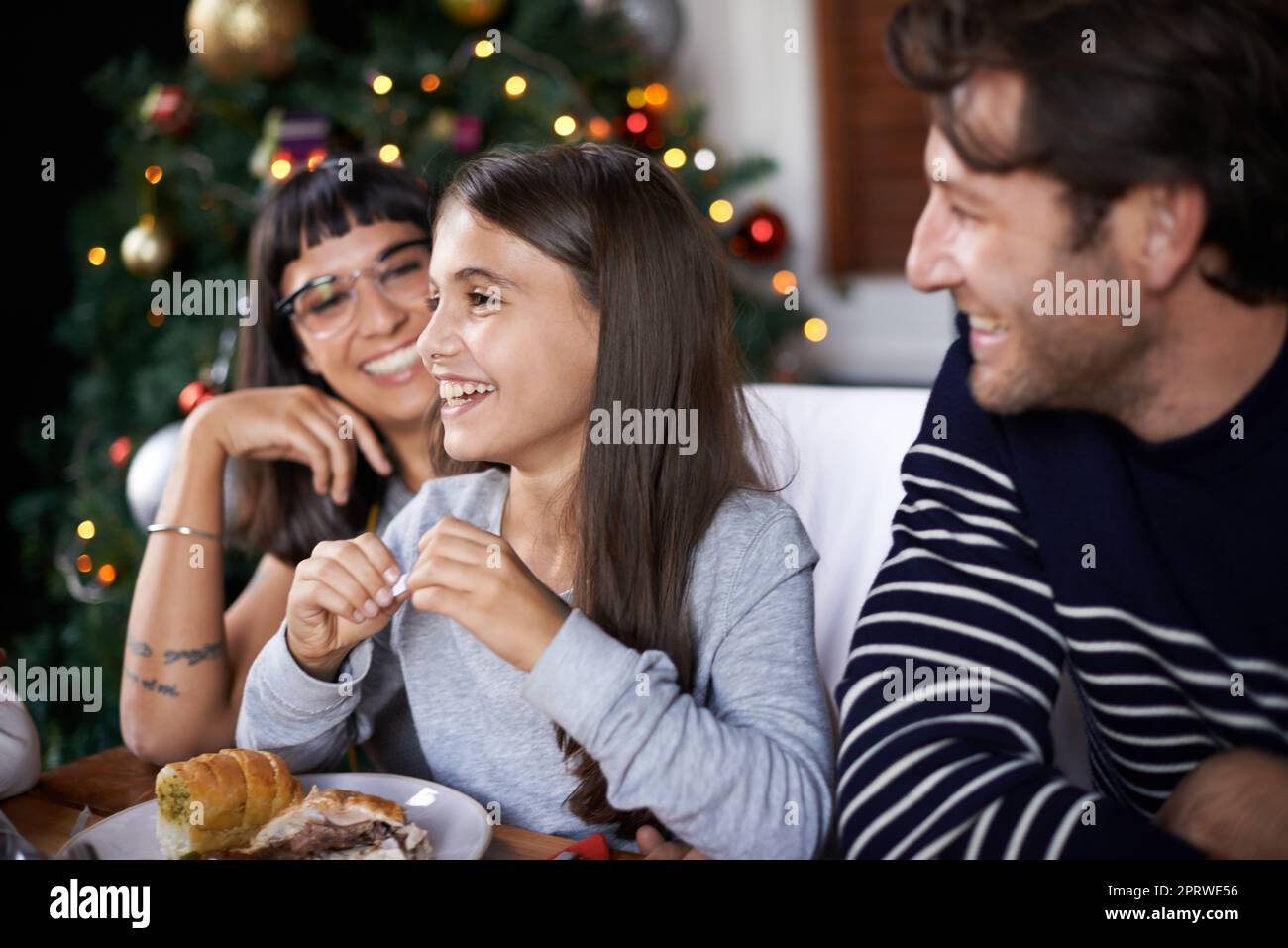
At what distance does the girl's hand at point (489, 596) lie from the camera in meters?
1.07

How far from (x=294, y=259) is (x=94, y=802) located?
85 centimetres

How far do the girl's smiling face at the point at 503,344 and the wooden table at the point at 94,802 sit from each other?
0.40 meters

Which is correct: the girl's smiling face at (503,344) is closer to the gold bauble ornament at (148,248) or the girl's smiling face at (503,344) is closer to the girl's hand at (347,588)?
the girl's hand at (347,588)

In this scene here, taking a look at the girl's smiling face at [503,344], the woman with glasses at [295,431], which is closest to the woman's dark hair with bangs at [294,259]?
the woman with glasses at [295,431]

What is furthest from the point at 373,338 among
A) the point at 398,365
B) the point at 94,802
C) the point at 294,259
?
the point at 94,802

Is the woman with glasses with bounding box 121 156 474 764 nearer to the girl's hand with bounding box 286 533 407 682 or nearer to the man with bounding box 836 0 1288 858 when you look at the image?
the girl's hand with bounding box 286 533 407 682

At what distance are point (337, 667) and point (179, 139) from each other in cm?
209

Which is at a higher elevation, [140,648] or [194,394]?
[194,394]

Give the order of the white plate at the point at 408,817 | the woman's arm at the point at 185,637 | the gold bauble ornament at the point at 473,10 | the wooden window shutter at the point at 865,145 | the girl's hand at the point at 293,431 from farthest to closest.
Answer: the wooden window shutter at the point at 865,145 → the gold bauble ornament at the point at 473,10 → the girl's hand at the point at 293,431 → the woman's arm at the point at 185,637 → the white plate at the point at 408,817

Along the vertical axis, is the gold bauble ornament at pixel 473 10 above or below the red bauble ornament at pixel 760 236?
above

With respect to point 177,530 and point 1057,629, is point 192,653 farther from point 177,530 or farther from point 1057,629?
point 1057,629

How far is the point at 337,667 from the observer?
1.32 m

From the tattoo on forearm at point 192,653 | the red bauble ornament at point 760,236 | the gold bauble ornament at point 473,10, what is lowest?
the tattoo on forearm at point 192,653

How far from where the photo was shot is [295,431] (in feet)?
5.57
